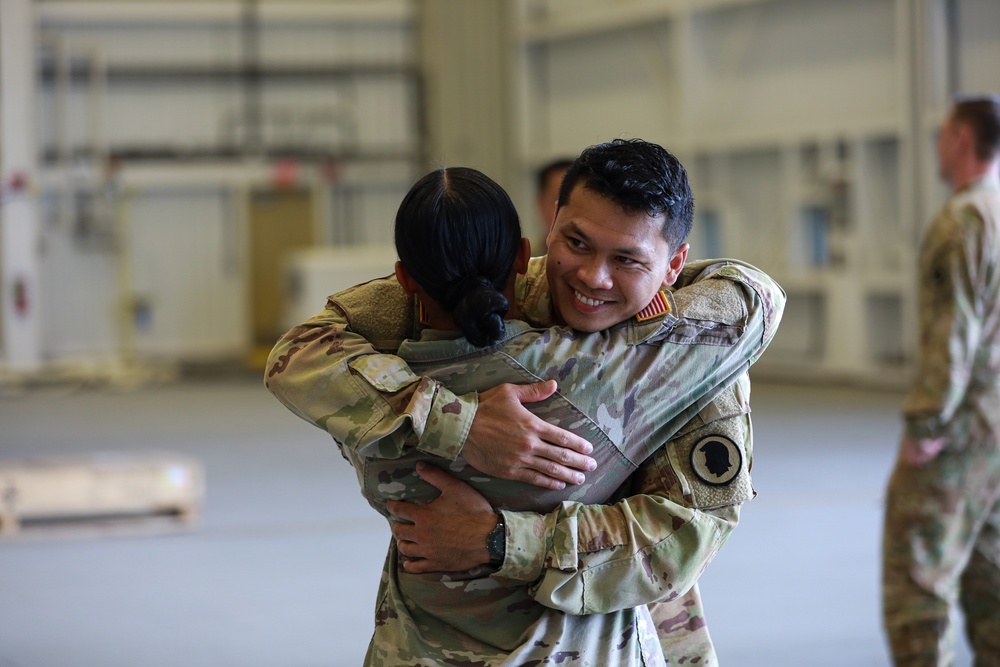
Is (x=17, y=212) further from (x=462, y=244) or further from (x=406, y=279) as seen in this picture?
(x=462, y=244)

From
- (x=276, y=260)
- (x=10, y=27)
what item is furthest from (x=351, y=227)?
(x=10, y=27)

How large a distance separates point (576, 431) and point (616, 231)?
0.89ft

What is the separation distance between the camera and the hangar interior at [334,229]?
Answer: 488 centimetres

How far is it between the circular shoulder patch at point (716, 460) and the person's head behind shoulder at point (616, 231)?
0.21 meters

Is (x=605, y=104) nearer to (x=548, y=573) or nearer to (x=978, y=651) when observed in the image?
(x=978, y=651)

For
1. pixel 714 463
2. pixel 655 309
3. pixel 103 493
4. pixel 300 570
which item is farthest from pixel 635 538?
pixel 103 493

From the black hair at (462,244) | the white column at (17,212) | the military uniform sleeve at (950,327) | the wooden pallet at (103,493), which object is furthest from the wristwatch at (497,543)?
the white column at (17,212)

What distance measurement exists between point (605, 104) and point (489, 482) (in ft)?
39.7

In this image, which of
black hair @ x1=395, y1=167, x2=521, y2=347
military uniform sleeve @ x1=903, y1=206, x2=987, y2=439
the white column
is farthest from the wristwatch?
the white column

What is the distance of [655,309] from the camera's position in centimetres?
158

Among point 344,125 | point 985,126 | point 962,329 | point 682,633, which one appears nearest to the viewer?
point 682,633

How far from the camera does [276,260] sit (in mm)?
14664

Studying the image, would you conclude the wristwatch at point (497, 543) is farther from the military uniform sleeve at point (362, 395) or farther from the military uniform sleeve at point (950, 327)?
the military uniform sleeve at point (950, 327)

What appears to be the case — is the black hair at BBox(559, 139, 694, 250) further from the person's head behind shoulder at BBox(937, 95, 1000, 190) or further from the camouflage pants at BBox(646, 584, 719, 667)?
the person's head behind shoulder at BBox(937, 95, 1000, 190)
